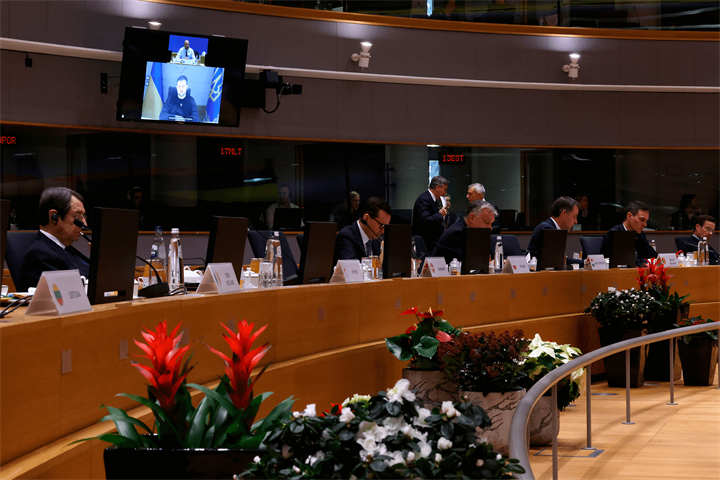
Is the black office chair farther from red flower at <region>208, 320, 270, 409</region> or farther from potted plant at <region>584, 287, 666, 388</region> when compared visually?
red flower at <region>208, 320, 270, 409</region>

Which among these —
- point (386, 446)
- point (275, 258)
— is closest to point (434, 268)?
point (275, 258)

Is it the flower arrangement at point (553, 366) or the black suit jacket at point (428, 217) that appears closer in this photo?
the flower arrangement at point (553, 366)

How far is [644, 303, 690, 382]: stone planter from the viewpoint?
17.1ft

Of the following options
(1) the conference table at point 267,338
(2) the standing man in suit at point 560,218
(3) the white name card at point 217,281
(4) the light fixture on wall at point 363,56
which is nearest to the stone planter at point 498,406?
(1) the conference table at point 267,338

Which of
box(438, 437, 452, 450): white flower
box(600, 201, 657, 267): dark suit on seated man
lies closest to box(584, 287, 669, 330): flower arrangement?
box(600, 201, 657, 267): dark suit on seated man

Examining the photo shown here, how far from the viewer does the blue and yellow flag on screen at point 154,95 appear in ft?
21.1

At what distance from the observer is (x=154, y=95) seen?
6504mm

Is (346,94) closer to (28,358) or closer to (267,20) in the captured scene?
(267,20)

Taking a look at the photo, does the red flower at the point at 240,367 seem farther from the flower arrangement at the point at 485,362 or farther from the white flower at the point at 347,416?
the flower arrangement at the point at 485,362

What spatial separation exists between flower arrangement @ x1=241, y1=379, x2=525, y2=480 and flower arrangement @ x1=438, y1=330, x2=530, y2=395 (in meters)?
1.94

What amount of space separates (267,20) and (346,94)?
108 centimetres

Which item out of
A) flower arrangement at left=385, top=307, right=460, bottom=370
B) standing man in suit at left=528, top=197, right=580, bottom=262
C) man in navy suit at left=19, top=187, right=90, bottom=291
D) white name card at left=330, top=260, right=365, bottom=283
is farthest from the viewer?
standing man in suit at left=528, top=197, right=580, bottom=262

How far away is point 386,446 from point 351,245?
3.18 meters

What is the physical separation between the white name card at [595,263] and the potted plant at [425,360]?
2.51 meters
